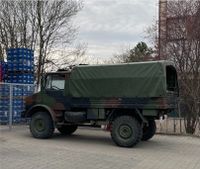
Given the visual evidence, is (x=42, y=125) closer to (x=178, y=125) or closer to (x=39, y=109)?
(x=39, y=109)

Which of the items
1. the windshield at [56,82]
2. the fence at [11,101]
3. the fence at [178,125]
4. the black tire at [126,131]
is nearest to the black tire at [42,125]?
the windshield at [56,82]

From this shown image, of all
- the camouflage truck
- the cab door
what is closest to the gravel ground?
the camouflage truck

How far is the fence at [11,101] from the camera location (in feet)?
54.9

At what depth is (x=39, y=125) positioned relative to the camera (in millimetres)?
14578

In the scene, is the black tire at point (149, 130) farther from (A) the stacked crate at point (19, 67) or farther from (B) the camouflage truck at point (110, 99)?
(A) the stacked crate at point (19, 67)

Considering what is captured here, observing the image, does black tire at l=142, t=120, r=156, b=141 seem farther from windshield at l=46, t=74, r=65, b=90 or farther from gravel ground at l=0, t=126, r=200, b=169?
windshield at l=46, t=74, r=65, b=90

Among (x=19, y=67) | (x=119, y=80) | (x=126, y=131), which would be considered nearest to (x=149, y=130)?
(x=126, y=131)

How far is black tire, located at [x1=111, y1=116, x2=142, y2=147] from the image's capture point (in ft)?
42.4

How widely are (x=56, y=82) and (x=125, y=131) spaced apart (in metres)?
3.19

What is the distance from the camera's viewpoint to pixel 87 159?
1075 cm

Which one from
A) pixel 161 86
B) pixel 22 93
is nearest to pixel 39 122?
pixel 22 93

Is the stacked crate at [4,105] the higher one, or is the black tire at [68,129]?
the stacked crate at [4,105]

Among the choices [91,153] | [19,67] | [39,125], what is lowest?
[91,153]

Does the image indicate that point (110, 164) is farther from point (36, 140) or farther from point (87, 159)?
point (36, 140)
